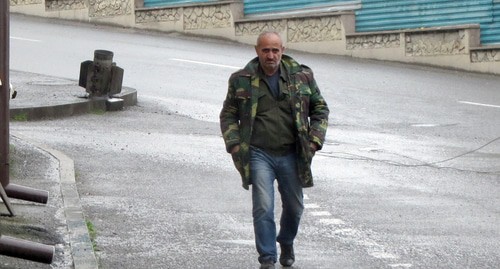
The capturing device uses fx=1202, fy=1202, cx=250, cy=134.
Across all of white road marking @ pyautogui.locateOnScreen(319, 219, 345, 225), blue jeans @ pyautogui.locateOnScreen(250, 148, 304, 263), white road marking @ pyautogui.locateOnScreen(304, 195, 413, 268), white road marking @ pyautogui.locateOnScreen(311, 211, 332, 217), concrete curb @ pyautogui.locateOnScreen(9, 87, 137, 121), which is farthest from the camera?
concrete curb @ pyautogui.locateOnScreen(9, 87, 137, 121)

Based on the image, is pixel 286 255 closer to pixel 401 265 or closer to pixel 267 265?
pixel 267 265

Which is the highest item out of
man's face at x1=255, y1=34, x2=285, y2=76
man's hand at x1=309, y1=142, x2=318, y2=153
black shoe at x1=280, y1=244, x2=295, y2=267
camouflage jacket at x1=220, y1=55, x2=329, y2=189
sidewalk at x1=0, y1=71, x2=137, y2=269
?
man's face at x1=255, y1=34, x2=285, y2=76

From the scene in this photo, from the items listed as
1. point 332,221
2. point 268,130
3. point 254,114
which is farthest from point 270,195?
point 332,221

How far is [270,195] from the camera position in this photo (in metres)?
8.54

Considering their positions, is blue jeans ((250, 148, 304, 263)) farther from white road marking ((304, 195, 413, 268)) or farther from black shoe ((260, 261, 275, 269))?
white road marking ((304, 195, 413, 268))

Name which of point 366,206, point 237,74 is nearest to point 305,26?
point 366,206

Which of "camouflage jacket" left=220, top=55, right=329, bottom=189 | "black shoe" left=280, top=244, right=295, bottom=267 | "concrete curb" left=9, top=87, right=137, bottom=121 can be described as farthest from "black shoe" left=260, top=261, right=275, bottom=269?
"concrete curb" left=9, top=87, right=137, bottom=121

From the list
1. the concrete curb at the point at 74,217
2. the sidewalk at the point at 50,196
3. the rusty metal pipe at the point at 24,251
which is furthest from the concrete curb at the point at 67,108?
the rusty metal pipe at the point at 24,251

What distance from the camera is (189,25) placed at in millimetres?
30609

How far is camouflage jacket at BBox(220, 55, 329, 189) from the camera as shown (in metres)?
8.49

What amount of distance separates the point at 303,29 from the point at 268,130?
779 inches

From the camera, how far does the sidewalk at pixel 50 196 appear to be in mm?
8758

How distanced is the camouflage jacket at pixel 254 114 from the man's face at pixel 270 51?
148 millimetres

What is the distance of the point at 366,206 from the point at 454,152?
13.7 ft
